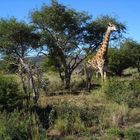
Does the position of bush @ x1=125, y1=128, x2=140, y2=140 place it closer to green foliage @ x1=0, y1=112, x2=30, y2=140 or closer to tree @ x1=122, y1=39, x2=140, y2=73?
green foliage @ x1=0, y1=112, x2=30, y2=140

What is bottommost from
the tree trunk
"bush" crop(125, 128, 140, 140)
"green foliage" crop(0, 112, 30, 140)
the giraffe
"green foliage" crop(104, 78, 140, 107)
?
"bush" crop(125, 128, 140, 140)

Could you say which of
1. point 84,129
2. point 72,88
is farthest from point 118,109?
point 72,88

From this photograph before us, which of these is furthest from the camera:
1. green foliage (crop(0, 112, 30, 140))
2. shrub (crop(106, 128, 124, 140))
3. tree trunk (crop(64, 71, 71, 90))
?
tree trunk (crop(64, 71, 71, 90))

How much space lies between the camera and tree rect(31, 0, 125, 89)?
74.6ft

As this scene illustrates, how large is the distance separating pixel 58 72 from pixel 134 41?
9460 mm

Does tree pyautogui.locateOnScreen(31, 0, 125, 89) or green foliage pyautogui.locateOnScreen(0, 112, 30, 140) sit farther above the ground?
tree pyautogui.locateOnScreen(31, 0, 125, 89)

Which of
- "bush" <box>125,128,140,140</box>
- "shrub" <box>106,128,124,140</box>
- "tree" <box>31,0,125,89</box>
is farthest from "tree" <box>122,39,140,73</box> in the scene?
"bush" <box>125,128,140,140</box>

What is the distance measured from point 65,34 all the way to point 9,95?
37.0ft

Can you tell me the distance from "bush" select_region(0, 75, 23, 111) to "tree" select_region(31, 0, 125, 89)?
8.95m

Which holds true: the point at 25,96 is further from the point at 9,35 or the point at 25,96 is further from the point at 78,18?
the point at 78,18

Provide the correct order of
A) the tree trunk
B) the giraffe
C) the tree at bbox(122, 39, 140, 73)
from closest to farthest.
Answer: the giraffe < the tree trunk < the tree at bbox(122, 39, 140, 73)

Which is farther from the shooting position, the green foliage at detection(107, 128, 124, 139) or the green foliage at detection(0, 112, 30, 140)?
the green foliage at detection(107, 128, 124, 139)

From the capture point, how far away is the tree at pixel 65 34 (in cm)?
2273

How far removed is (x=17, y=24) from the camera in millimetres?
21500
